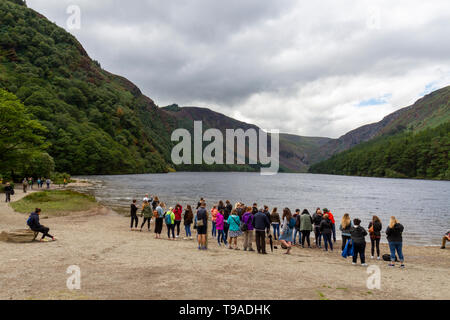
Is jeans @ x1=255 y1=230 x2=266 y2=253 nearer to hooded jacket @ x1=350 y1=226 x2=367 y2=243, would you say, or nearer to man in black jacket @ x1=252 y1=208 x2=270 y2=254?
man in black jacket @ x1=252 y1=208 x2=270 y2=254

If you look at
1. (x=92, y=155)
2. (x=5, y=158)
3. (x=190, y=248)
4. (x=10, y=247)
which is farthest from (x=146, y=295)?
(x=92, y=155)

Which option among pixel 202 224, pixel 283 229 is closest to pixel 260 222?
pixel 283 229

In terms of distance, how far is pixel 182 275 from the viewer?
11.7 meters

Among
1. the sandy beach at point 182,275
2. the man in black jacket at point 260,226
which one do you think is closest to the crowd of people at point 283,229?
the man in black jacket at point 260,226

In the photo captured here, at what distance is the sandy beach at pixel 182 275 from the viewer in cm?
958

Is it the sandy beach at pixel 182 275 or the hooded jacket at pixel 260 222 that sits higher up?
the hooded jacket at pixel 260 222

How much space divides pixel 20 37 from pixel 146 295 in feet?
796

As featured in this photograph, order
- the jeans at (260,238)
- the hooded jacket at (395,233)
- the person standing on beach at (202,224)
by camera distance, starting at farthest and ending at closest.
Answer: the person standing on beach at (202,224) < the jeans at (260,238) < the hooded jacket at (395,233)

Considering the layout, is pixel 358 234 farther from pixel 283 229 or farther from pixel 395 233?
pixel 283 229

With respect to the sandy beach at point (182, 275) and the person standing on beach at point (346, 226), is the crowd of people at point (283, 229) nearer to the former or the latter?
the person standing on beach at point (346, 226)

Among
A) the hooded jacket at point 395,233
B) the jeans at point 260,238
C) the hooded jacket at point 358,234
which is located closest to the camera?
the hooded jacket at point 358,234

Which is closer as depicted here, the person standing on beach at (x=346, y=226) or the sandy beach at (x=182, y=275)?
the sandy beach at (x=182, y=275)
